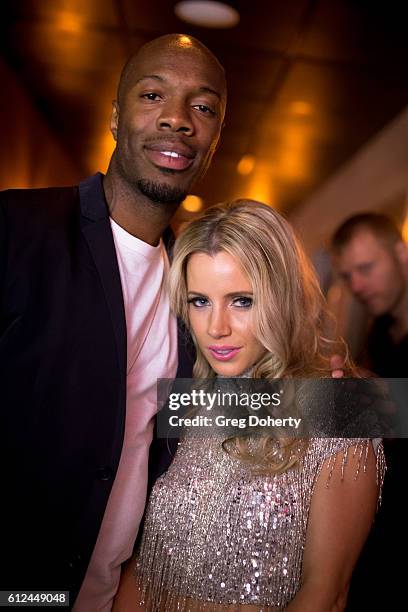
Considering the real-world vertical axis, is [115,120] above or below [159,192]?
above

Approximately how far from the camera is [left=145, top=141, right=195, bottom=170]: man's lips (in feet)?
3.31

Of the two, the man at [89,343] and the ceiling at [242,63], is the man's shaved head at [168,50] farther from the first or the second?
the ceiling at [242,63]

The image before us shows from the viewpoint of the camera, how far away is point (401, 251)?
142cm

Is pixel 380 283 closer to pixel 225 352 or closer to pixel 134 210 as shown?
pixel 225 352

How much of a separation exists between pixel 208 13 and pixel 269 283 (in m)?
0.66

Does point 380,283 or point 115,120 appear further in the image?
point 380,283

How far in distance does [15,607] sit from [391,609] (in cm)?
73

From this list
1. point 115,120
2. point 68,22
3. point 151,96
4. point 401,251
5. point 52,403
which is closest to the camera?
point 52,403

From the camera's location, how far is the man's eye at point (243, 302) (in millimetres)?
1073

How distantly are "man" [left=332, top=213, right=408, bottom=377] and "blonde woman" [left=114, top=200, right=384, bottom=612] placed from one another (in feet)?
0.70

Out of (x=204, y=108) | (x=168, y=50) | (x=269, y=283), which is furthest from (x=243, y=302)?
(x=168, y=50)

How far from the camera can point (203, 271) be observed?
42.9 inches

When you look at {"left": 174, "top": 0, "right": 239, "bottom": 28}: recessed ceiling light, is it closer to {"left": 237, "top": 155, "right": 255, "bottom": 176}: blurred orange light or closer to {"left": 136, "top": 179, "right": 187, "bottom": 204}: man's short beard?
{"left": 237, "top": 155, "right": 255, "bottom": 176}: blurred orange light

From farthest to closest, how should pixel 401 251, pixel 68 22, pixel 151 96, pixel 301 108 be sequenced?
pixel 301 108, pixel 401 251, pixel 68 22, pixel 151 96
